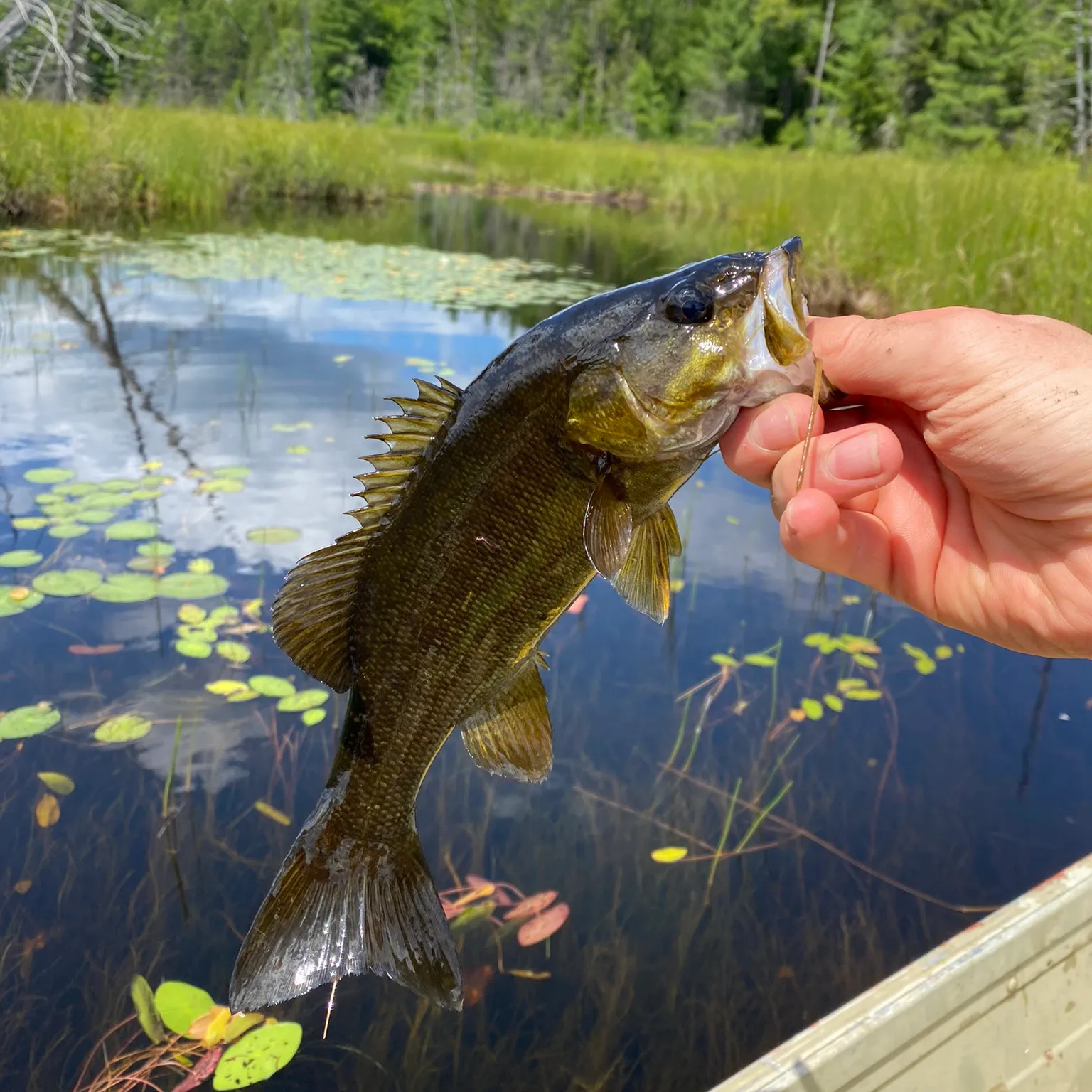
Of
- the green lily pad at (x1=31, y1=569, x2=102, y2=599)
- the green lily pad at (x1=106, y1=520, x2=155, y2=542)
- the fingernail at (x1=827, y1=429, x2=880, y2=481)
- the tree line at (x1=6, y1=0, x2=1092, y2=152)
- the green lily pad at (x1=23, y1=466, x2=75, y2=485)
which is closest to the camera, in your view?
the fingernail at (x1=827, y1=429, x2=880, y2=481)

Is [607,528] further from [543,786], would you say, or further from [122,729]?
[122,729]

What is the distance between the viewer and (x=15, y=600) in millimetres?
4156

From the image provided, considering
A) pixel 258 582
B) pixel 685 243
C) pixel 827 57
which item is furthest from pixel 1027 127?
pixel 258 582

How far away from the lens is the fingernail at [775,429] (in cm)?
166

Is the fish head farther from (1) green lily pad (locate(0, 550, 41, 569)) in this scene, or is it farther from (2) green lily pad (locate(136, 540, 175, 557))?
(1) green lily pad (locate(0, 550, 41, 569))

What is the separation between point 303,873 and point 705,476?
515 cm

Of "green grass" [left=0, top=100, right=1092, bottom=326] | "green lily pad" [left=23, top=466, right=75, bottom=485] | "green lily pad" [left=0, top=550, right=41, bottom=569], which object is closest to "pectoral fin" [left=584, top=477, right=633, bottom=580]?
"green lily pad" [left=0, top=550, right=41, bottom=569]

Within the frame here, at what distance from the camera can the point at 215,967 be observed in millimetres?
2748

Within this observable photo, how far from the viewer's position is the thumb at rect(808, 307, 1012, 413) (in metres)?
1.78

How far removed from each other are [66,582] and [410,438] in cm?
340

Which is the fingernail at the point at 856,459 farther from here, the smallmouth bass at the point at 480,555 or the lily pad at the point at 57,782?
the lily pad at the point at 57,782

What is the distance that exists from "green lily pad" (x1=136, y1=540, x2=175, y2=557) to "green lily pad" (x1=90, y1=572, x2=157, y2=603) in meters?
0.23

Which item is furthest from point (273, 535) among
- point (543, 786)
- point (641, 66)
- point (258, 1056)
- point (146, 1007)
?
point (641, 66)

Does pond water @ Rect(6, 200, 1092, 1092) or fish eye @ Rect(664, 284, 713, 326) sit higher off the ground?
fish eye @ Rect(664, 284, 713, 326)
